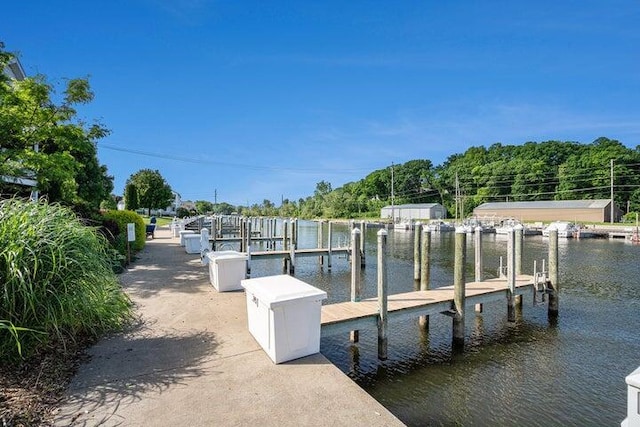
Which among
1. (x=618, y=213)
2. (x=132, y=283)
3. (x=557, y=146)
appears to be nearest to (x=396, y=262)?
(x=132, y=283)

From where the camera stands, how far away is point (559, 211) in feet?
177

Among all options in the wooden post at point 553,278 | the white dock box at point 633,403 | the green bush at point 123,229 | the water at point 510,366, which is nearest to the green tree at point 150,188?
the green bush at point 123,229

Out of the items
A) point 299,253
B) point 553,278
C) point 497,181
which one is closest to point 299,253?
point 299,253

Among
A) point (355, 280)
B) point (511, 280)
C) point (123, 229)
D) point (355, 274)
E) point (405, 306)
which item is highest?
point (123, 229)

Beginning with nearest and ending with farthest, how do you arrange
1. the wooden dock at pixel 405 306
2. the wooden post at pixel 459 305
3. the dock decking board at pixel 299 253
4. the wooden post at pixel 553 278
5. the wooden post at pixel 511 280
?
the wooden dock at pixel 405 306 < the wooden post at pixel 459 305 < the wooden post at pixel 511 280 < the wooden post at pixel 553 278 < the dock decking board at pixel 299 253

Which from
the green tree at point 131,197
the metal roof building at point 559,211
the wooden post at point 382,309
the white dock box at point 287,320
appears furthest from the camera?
the metal roof building at point 559,211

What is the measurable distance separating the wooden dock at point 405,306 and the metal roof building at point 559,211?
53.0 m

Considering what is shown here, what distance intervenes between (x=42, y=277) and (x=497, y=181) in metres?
82.8

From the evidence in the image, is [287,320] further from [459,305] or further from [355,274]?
[459,305]

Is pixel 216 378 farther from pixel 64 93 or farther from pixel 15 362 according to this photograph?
pixel 64 93

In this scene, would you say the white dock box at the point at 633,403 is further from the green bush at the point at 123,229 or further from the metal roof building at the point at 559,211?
the metal roof building at the point at 559,211

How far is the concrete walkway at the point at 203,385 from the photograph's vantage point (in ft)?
10.2

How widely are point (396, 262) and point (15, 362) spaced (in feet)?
58.6

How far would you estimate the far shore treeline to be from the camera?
61.5 metres
